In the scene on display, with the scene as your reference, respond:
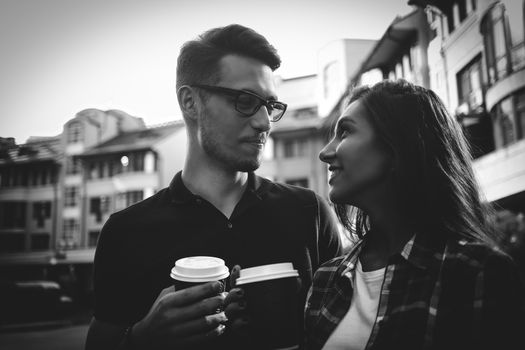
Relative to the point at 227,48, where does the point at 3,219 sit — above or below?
below

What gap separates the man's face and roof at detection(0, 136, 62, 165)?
655 mm

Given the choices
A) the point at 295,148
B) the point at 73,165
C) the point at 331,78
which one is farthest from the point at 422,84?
the point at 295,148

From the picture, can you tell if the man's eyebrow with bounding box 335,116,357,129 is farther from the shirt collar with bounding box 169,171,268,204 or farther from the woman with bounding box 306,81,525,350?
the shirt collar with bounding box 169,171,268,204

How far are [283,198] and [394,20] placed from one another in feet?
2.81

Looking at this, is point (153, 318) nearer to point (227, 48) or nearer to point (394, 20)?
point (227, 48)

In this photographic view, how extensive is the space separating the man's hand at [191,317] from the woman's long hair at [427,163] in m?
0.69

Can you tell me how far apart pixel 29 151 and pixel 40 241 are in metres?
0.77

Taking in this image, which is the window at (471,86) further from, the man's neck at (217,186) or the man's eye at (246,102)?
the man's neck at (217,186)

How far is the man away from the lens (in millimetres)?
1312

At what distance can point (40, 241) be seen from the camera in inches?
77.3

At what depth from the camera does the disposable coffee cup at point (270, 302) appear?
913 millimetres

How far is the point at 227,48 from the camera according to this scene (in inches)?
58.0

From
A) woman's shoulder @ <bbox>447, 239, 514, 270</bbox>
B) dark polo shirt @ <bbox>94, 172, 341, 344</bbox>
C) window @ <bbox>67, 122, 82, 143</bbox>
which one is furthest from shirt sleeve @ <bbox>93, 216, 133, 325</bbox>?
woman's shoulder @ <bbox>447, 239, 514, 270</bbox>

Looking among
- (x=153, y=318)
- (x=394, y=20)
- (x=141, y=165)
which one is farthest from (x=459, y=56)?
(x=141, y=165)
